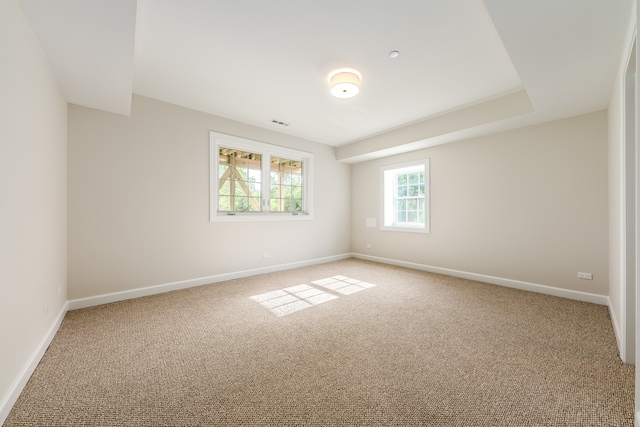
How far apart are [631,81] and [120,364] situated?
441 cm

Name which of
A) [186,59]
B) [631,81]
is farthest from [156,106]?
[631,81]

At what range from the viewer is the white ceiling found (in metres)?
1.78

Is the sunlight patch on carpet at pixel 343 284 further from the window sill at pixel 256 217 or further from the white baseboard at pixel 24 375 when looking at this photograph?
the white baseboard at pixel 24 375

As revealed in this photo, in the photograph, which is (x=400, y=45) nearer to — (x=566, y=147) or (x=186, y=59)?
(x=186, y=59)

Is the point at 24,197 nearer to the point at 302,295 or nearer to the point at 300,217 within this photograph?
the point at 302,295

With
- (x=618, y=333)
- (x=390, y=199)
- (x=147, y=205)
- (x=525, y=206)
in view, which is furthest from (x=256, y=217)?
(x=618, y=333)

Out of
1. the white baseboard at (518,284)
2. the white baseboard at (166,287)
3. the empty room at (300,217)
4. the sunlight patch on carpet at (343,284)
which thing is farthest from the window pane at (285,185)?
the white baseboard at (518,284)

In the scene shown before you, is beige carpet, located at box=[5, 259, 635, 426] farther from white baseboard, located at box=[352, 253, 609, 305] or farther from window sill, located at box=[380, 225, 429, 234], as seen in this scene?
window sill, located at box=[380, 225, 429, 234]

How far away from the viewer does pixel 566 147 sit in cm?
331

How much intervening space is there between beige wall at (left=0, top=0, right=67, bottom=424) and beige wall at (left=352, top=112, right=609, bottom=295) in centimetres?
501

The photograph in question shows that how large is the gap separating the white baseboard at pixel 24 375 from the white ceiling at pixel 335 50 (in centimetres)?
232

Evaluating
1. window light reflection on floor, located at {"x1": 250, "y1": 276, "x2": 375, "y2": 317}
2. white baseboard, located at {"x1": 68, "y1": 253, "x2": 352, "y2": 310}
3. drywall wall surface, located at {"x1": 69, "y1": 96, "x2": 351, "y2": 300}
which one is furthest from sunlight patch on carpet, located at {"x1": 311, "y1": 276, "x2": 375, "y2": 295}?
drywall wall surface, located at {"x1": 69, "y1": 96, "x2": 351, "y2": 300}

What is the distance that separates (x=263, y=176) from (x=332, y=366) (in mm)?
3514

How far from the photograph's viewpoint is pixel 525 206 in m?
3.65
